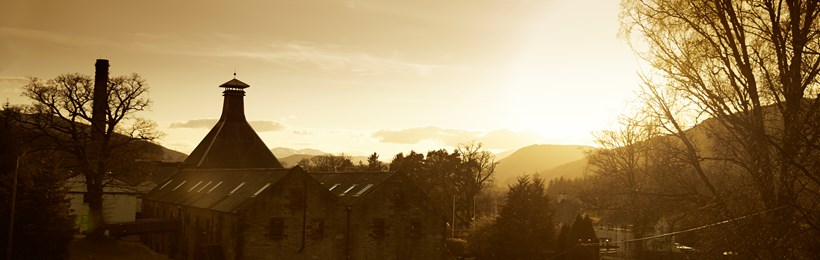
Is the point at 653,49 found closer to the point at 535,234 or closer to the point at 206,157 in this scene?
the point at 535,234

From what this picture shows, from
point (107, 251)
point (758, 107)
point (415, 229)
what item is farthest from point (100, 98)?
point (758, 107)

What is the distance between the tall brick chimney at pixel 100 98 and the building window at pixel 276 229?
1534 cm

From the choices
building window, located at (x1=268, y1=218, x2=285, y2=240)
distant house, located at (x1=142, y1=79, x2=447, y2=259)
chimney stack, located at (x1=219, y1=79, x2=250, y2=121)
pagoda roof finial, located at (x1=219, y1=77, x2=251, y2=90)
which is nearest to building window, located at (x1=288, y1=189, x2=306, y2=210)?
distant house, located at (x1=142, y1=79, x2=447, y2=259)

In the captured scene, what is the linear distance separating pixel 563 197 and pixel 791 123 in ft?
285

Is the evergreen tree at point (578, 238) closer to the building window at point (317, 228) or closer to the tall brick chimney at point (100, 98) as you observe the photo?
the building window at point (317, 228)

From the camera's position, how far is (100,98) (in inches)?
1810

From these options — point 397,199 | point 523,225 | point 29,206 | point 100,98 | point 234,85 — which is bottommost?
point 523,225

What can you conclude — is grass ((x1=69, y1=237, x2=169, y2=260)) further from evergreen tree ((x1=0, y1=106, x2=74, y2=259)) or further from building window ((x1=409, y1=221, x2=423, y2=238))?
building window ((x1=409, y1=221, x2=423, y2=238))

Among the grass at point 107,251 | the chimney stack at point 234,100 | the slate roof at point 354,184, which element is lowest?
the grass at point 107,251

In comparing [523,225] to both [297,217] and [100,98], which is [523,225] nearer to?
[297,217]

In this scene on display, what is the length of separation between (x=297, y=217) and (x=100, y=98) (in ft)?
64.9

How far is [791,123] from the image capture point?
10891 mm

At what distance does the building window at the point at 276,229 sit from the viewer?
118ft

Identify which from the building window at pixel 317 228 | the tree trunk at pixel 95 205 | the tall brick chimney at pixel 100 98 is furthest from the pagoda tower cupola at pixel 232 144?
the building window at pixel 317 228
